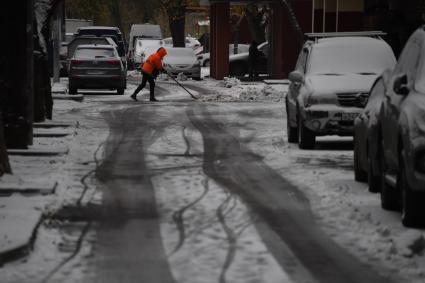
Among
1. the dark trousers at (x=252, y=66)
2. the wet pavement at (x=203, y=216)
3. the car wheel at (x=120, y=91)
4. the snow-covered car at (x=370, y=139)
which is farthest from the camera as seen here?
the dark trousers at (x=252, y=66)

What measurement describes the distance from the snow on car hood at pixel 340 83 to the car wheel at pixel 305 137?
0.58m

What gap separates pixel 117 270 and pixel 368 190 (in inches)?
207

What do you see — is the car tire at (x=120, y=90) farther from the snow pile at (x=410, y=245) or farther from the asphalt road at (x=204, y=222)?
the snow pile at (x=410, y=245)

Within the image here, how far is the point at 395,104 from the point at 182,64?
3919cm

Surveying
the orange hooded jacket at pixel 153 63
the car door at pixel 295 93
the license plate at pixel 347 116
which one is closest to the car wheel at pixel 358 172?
the license plate at pixel 347 116

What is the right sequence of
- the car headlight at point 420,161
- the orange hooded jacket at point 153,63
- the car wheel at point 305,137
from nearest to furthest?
the car headlight at point 420,161, the car wheel at point 305,137, the orange hooded jacket at point 153,63

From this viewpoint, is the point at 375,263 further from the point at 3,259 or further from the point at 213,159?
the point at 213,159

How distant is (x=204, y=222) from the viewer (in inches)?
436

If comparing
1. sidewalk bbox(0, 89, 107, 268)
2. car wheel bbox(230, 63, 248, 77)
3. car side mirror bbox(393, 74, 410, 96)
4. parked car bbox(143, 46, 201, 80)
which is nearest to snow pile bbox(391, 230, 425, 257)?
car side mirror bbox(393, 74, 410, 96)

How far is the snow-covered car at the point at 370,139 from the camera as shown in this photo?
500 inches

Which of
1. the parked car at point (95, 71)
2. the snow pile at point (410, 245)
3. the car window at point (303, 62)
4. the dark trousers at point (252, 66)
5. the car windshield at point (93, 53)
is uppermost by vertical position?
the car window at point (303, 62)

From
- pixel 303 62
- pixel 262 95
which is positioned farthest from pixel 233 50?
pixel 303 62

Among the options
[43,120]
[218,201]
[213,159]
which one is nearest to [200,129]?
[43,120]

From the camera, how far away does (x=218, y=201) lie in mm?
12570
